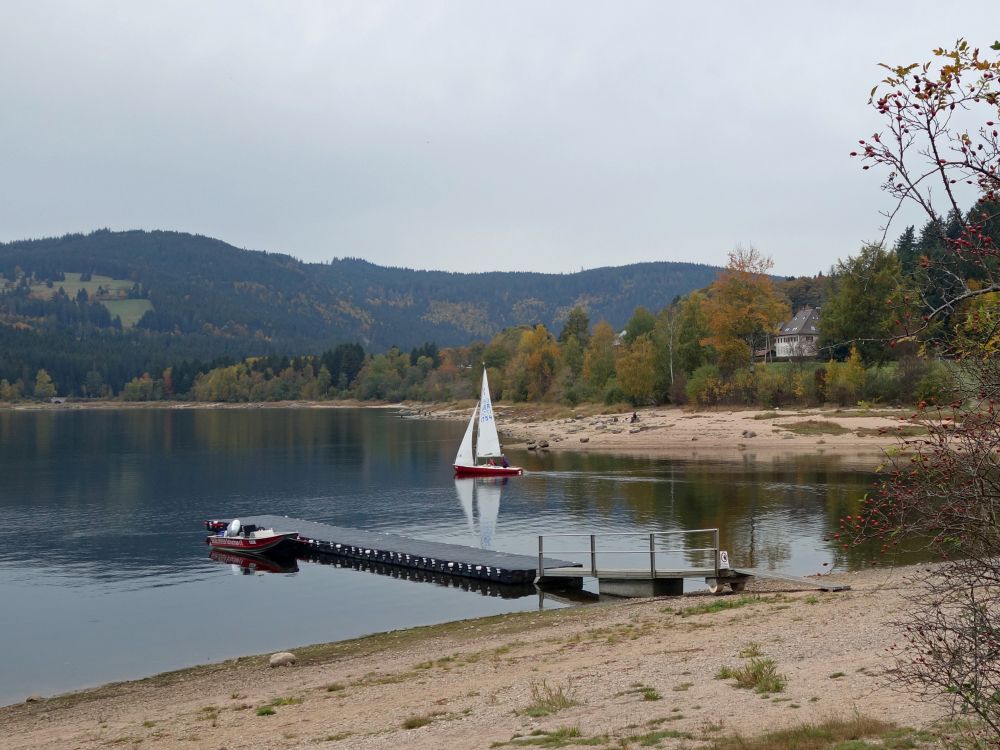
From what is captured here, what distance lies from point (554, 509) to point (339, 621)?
26.1m

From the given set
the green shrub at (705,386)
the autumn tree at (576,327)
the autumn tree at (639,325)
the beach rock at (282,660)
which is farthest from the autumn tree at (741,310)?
the beach rock at (282,660)

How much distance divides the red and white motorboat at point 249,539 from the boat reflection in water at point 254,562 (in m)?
0.32

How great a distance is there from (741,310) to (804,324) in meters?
24.0

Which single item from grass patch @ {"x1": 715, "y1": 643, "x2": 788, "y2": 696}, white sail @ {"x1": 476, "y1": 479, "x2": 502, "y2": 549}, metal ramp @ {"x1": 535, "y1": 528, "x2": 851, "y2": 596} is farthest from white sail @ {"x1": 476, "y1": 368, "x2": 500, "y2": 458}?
grass patch @ {"x1": 715, "y1": 643, "x2": 788, "y2": 696}

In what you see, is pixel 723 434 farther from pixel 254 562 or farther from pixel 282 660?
pixel 282 660

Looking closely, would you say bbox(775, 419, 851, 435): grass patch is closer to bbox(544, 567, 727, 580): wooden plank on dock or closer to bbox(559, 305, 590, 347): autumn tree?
bbox(544, 567, 727, 580): wooden plank on dock

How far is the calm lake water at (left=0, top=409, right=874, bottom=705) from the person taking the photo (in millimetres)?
33281

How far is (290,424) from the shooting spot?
17025 cm

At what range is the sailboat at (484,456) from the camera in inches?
3093

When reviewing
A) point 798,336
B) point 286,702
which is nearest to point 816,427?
point 798,336

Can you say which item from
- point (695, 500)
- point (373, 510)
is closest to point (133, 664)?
point (373, 510)

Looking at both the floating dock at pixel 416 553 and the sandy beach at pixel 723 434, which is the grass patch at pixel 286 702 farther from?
the sandy beach at pixel 723 434

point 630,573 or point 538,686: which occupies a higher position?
point 538,686

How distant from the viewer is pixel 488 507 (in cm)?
6284
